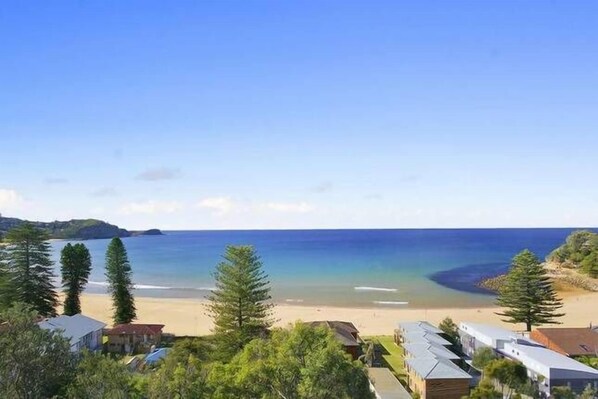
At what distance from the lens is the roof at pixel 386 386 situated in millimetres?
23234

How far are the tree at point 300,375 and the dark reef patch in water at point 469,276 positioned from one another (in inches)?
2152

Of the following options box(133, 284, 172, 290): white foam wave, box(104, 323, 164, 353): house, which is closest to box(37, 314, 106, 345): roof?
box(104, 323, 164, 353): house

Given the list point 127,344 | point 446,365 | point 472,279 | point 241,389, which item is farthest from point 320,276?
point 241,389

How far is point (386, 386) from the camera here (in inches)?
968

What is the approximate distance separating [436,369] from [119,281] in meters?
26.1

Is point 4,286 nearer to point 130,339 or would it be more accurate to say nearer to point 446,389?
point 130,339

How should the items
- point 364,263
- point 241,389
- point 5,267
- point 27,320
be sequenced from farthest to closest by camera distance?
point 364,263, point 5,267, point 241,389, point 27,320

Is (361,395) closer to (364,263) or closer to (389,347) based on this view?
(389,347)

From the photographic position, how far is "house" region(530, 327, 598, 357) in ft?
100

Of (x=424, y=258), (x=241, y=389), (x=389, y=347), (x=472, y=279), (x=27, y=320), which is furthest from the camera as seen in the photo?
(x=424, y=258)

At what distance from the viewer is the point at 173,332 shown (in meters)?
41.4

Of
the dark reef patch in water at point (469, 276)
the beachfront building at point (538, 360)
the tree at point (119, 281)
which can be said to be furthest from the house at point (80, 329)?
the dark reef patch in water at point (469, 276)

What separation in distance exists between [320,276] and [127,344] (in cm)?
4869

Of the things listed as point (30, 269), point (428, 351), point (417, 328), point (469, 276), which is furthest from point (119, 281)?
point (469, 276)
